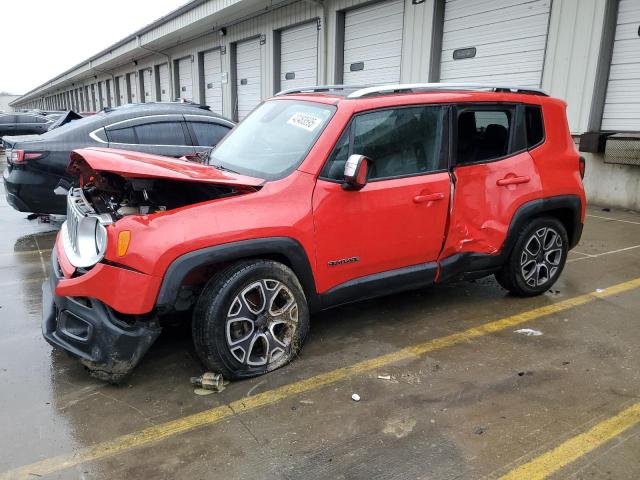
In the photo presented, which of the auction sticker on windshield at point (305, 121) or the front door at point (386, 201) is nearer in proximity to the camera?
the front door at point (386, 201)

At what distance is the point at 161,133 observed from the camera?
678 cm

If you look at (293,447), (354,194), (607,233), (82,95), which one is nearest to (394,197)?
(354,194)

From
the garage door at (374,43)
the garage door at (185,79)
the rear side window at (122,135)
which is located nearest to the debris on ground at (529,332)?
the rear side window at (122,135)

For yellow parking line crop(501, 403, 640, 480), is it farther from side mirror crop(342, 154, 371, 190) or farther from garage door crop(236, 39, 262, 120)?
garage door crop(236, 39, 262, 120)

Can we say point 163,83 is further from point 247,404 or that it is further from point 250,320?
point 247,404

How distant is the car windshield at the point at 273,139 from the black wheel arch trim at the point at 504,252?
4.72ft

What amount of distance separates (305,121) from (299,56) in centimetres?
1260

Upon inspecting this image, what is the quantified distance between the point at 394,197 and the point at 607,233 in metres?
5.03

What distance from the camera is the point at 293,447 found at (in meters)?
2.53

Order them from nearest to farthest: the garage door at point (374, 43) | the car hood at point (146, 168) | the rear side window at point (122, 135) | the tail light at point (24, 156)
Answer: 1. the car hood at point (146, 168)
2. the tail light at point (24, 156)
3. the rear side window at point (122, 135)
4. the garage door at point (374, 43)

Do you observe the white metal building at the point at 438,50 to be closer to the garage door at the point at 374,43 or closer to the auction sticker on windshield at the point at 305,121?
the garage door at the point at 374,43

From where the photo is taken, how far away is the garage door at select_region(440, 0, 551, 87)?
9367mm

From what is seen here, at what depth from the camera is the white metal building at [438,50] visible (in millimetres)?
8516

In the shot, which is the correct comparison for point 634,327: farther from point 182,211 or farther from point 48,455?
point 48,455
